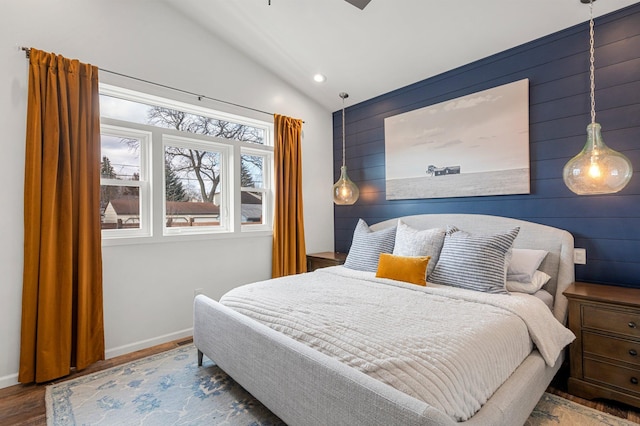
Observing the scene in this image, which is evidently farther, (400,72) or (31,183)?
(400,72)

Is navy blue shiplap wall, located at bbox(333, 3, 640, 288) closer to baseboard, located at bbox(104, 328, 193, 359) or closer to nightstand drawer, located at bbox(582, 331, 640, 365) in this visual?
nightstand drawer, located at bbox(582, 331, 640, 365)

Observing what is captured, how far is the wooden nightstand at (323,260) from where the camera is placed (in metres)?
3.66

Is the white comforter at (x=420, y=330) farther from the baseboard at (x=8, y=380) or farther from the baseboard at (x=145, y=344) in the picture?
the baseboard at (x=8, y=380)

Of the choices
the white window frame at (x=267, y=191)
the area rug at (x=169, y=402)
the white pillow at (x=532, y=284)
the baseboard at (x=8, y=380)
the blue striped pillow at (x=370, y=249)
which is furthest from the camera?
the white window frame at (x=267, y=191)

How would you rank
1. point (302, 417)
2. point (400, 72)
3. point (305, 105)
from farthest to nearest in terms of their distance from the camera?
point (305, 105), point (400, 72), point (302, 417)

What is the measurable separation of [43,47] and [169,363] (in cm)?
256

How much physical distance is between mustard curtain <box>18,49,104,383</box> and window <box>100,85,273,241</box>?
245 millimetres

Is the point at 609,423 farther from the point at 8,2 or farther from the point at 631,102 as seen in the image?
the point at 8,2

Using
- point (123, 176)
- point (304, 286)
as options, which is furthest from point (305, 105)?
point (304, 286)

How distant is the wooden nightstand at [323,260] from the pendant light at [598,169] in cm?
225

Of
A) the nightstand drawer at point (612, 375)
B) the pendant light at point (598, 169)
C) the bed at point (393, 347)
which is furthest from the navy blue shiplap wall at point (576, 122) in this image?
the nightstand drawer at point (612, 375)

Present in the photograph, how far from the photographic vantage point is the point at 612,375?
192 cm

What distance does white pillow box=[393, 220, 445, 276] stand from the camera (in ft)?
8.83

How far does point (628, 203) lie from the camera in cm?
224
